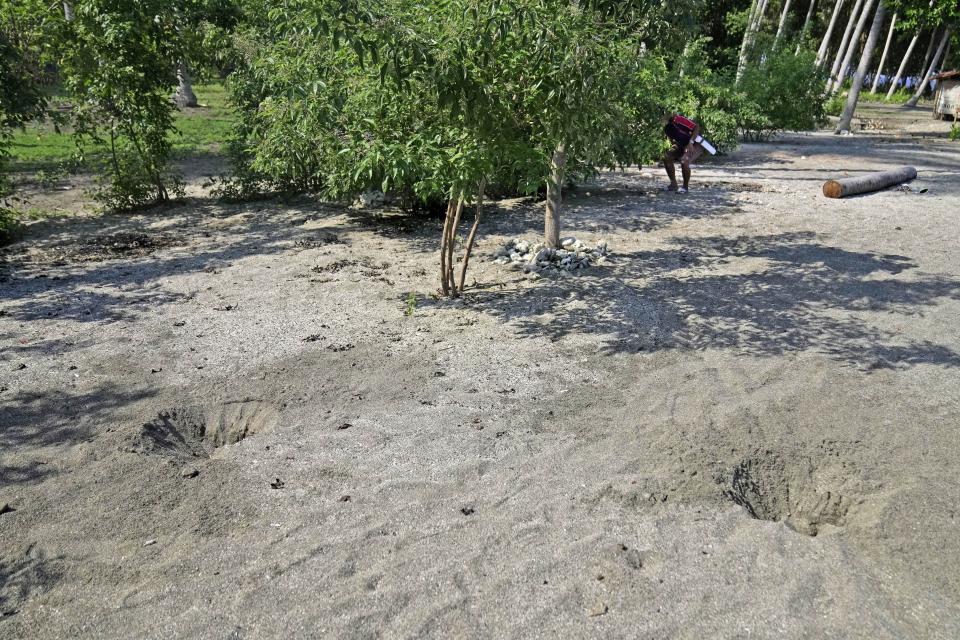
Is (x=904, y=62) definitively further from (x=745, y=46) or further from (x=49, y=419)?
(x=49, y=419)

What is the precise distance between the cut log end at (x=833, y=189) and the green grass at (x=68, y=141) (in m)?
9.36

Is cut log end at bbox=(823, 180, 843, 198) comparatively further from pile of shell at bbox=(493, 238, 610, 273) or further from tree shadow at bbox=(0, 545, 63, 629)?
tree shadow at bbox=(0, 545, 63, 629)

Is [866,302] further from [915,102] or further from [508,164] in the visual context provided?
[915,102]

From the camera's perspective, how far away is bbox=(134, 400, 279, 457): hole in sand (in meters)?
4.04

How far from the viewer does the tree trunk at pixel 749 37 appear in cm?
1733

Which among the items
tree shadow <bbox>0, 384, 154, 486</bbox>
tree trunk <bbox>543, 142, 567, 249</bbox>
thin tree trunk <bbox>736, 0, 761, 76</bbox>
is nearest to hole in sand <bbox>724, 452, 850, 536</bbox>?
tree shadow <bbox>0, 384, 154, 486</bbox>

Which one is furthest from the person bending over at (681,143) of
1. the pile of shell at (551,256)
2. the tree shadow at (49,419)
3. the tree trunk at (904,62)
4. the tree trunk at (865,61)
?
the tree trunk at (904,62)

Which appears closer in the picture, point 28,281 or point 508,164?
point 508,164

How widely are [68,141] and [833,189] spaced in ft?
48.1

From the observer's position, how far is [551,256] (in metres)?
7.07

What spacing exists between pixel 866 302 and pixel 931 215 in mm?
4165

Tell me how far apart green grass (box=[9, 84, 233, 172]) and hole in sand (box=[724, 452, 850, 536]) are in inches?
378

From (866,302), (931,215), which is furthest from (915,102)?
(866,302)

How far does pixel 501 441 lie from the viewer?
397 centimetres
